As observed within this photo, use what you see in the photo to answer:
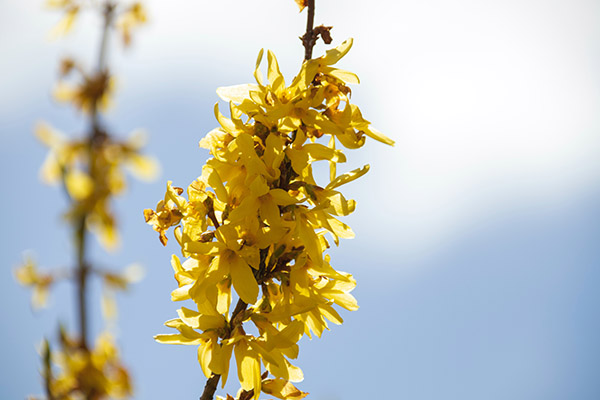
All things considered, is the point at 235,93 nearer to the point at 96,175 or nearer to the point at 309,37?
the point at 309,37

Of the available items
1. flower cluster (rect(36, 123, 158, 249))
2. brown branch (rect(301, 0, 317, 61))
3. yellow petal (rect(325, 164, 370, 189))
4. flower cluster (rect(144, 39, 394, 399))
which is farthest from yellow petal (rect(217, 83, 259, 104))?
flower cluster (rect(36, 123, 158, 249))

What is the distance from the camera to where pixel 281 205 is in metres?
1.68

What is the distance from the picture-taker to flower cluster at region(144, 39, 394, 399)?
1643 mm

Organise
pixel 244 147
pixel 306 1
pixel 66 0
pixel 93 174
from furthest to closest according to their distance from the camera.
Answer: pixel 306 1 < pixel 244 147 < pixel 66 0 < pixel 93 174

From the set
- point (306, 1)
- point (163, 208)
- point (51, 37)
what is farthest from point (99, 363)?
point (306, 1)

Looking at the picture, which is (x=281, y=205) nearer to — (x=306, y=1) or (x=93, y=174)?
(x=306, y=1)

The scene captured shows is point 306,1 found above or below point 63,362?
above

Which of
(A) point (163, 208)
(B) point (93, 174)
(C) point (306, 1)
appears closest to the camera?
(B) point (93, 174)

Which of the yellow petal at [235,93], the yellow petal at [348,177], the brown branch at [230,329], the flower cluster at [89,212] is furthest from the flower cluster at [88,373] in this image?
the yellow petal at [235,93]

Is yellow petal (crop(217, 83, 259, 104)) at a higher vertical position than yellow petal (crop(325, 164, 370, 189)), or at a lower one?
higher

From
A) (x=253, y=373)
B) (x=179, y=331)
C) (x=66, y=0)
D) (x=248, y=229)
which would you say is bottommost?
(x=253, y=373)

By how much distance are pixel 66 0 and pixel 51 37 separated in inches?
3.0

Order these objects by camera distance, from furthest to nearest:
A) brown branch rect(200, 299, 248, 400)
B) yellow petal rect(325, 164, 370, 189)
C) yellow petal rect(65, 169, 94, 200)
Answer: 1. yellow petal rect(325, 164, 370, 189)
2. brown branch rect(200, 299, 248, 400)
3. yellow petal rect(65, 169, 94, 200)

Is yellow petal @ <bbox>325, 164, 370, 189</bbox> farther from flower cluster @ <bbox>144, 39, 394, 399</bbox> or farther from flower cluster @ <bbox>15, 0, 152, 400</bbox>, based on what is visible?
flower cluster @ <bbox>15, 0, 152, 400</bbox>
